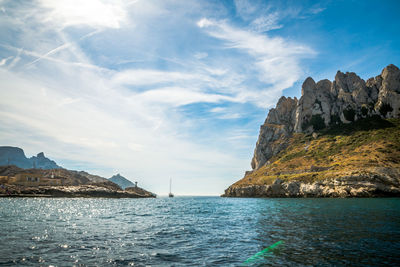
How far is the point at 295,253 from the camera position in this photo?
610 inches

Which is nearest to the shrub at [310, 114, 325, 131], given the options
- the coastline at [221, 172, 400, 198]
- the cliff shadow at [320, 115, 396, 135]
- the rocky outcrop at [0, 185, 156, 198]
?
the cliff shadow at [320, 115, 396, 135]

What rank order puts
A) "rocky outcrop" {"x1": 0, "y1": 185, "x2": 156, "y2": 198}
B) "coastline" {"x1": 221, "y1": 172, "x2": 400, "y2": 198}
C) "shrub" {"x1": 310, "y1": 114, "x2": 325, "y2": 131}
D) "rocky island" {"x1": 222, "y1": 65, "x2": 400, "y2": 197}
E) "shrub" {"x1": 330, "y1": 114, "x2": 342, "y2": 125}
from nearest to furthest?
"coastline" {"x1": 221, "y1": 172, "x2": 400, "y2": 198}
"rocky island" {"x1": 222, "y1": 65, "x2": 400, "y2": 197}
"rocky outcrop" {"x1": 0, "y1": 185, "x2": 156, "y2": 198}
"shrub" {"x1": 330, "y1": 114, "x2": 342, "y2": 125}
"shrub" {"x1": 310, "y1": 114, "x2": 325, "y2": 131}

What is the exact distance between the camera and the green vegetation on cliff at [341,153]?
332ft

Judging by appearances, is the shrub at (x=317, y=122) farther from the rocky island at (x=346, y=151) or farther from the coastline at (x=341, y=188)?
Result: the coastline at (x=341, y=188)

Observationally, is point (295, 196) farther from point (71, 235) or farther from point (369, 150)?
point (71, 235)

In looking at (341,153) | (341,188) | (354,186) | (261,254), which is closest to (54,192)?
(261,254)

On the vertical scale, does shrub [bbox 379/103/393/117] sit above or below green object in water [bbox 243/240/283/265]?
above

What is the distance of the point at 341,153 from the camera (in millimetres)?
134500

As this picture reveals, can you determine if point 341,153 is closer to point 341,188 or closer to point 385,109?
point 341,188

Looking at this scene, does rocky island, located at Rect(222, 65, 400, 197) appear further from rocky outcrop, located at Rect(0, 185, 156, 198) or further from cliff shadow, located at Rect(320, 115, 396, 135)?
rocky outcrop, located at Rect(0, 185, 156, 198)

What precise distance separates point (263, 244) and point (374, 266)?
25.8 feet

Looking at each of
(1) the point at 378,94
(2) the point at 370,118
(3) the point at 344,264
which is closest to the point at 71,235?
(3) the point at 344,264

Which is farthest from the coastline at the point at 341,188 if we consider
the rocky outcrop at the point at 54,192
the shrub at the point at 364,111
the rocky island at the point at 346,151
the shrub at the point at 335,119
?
the shrub at the point at 364,111

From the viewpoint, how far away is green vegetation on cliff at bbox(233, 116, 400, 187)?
332 ft
